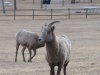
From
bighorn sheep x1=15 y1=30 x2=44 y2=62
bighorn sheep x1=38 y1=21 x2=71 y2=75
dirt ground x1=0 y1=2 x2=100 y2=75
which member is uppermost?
bighorn sheep x1=38 y1=21 x2=71 y2=75

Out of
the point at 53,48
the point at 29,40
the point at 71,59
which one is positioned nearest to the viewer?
the point at 53,48

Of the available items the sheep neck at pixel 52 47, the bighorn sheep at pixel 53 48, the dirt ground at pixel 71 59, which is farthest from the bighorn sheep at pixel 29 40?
the sheep neck at pixel 52 47

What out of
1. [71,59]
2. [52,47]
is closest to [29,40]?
[71,59]

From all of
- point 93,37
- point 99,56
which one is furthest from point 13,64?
point 93,37

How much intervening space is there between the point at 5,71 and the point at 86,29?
22.9m

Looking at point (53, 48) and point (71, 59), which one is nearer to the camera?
point (53, 48)

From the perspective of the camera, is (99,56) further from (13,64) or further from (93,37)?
(93,37)

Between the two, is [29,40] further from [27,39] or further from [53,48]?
[53,48]

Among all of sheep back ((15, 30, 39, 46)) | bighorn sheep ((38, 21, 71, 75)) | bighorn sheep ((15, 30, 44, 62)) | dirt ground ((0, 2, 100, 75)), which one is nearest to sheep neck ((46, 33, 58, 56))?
bighorn sheep ((38, 21, 71, 75))

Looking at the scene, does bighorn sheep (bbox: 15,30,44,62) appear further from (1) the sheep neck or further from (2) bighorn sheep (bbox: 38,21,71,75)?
(1) the sheep neck

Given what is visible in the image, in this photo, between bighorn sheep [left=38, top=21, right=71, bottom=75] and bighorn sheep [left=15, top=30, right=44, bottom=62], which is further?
bighorn sheep [left=15, top=30, right=44, bottom=62]

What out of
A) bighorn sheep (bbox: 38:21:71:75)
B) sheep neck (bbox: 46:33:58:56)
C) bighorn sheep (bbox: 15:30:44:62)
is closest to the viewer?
Result: bighorn sheep (bbox: 38:21:71:75)

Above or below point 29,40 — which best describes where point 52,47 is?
above

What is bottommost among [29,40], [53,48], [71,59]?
[71,59]
